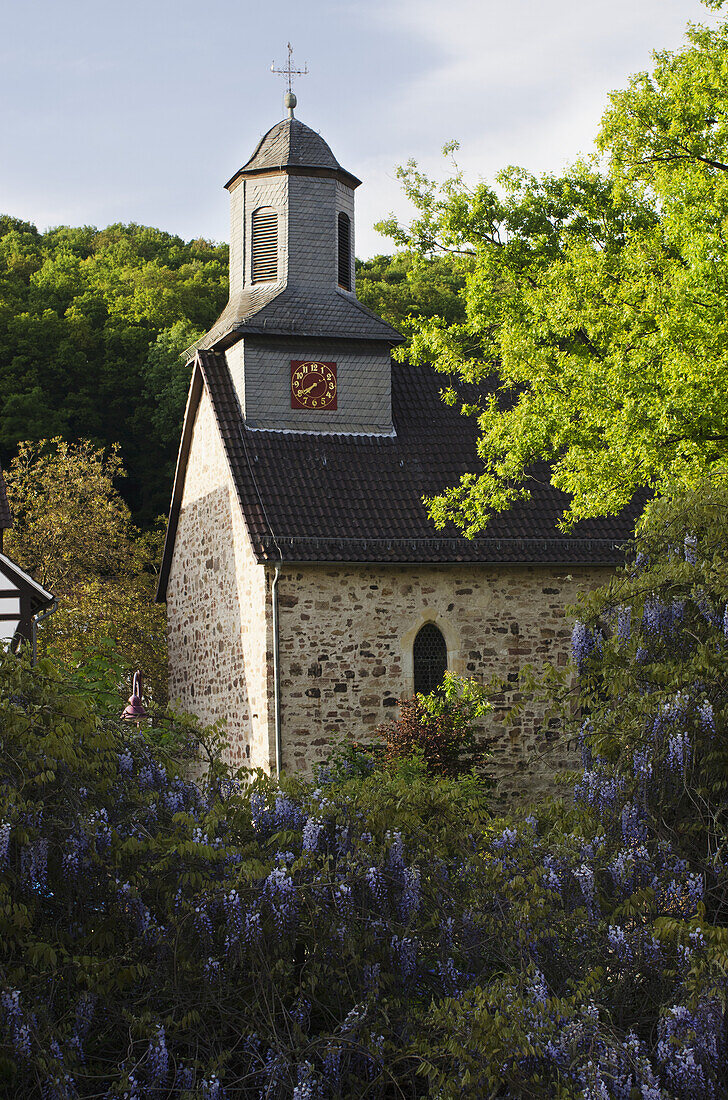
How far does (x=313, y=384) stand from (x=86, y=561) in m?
8.81

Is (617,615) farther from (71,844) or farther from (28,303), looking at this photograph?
(28,303)

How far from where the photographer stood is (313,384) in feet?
58.4

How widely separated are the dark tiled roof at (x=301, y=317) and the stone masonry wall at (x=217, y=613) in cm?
138

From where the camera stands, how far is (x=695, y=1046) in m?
4.47

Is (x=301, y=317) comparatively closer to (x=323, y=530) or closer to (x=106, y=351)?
(x=323, y=530)

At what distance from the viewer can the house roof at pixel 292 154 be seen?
18469 mm

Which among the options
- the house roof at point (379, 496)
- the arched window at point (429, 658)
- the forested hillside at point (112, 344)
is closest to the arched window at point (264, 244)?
the house roof at point (379, 496)

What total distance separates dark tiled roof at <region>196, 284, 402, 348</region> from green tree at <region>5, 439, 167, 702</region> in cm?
586

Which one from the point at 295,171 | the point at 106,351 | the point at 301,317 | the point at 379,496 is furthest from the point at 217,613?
the point at 106,351

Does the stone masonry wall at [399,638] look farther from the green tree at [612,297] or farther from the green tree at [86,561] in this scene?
the green tree at [86,561]

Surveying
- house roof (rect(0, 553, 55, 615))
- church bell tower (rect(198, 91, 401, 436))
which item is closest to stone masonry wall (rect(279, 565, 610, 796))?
church bell tower (rect(198, 91, 401, 436))

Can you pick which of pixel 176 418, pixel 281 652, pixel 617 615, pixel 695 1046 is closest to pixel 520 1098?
pixel 695 1046

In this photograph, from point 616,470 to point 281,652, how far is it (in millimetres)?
5172

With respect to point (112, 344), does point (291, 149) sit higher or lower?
lower
